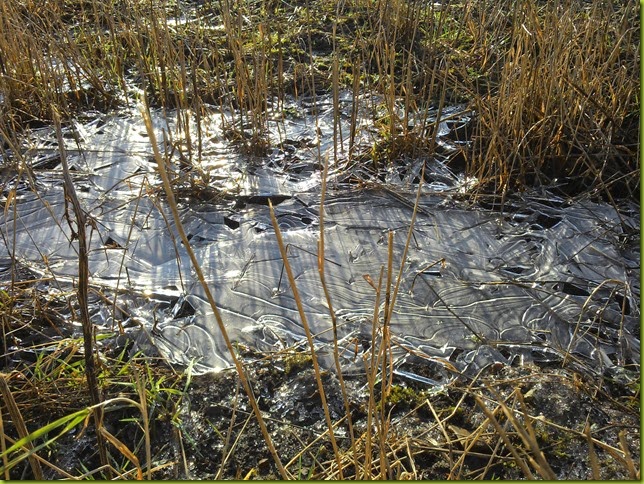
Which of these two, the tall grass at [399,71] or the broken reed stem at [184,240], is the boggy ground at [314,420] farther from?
the tall grass at [399,71]

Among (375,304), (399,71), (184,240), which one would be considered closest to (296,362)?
(375,304)

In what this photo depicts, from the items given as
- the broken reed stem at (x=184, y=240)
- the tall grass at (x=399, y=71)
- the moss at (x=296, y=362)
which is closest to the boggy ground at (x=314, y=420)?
the moss at (x=296, y=362)

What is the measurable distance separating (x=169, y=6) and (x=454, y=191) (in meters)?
2.35

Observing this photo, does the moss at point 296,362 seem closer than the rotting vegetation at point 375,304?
No

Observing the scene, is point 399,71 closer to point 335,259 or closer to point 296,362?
point 335,259

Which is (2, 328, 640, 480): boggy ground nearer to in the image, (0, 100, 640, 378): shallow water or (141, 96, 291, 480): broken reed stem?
(0, 100, 640, 378): shallow water

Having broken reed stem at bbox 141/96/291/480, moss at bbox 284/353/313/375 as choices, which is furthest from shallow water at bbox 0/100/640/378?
broken reed stem at bbox 141/96/291/480

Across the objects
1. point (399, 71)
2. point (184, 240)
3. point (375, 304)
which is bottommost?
point (399, 71)

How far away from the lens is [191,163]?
2621mm

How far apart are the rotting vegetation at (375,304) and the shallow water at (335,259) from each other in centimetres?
8

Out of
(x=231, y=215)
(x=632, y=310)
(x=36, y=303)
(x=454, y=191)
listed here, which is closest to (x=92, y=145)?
(x=231, y=215)

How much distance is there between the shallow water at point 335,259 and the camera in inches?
72.6

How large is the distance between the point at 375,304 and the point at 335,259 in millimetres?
774

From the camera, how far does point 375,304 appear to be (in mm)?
1407
